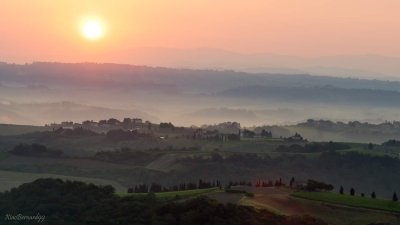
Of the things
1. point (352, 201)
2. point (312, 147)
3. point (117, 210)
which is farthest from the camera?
point (312, 147)

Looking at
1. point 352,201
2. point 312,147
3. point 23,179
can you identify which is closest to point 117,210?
point 352,201

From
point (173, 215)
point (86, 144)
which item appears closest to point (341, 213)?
point (173, 215)

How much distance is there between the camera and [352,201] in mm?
65750

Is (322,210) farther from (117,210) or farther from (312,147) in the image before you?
(312,147)

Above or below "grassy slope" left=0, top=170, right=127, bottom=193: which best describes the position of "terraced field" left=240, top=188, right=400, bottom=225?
below

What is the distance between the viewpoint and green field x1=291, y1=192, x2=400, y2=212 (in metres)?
63.5

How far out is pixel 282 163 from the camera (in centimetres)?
12375

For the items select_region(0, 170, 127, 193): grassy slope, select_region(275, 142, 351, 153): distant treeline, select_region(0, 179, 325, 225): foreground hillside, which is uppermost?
select_region(275, 142, 351, 153): distant treeline

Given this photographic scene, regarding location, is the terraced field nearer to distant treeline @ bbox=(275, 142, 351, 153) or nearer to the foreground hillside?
the foreground hillside

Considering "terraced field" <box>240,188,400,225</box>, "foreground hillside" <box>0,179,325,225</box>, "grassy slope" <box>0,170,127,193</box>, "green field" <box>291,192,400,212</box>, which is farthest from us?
"grassy slope" <box>0,170,127,193</box>

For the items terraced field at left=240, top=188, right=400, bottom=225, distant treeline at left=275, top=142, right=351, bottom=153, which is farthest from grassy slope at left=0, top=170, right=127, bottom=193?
distant treeline at left=275, top=142, right=351, bottom=153

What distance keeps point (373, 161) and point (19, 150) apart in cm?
5991

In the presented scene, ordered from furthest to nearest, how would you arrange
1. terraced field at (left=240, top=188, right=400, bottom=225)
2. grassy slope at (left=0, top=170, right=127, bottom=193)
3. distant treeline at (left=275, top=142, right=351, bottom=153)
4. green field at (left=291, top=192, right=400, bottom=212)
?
distant treeline at (left=275, top=142, right=351, bottom=153) → grassy slope at (left=0, top=170, right=127, bottom=193) → green field at (left=291, top=192, right=400, bottom=212) → terraced field at (left=240, top=188, right=400, bottom=225)

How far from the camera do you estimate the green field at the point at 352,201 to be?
208ft
